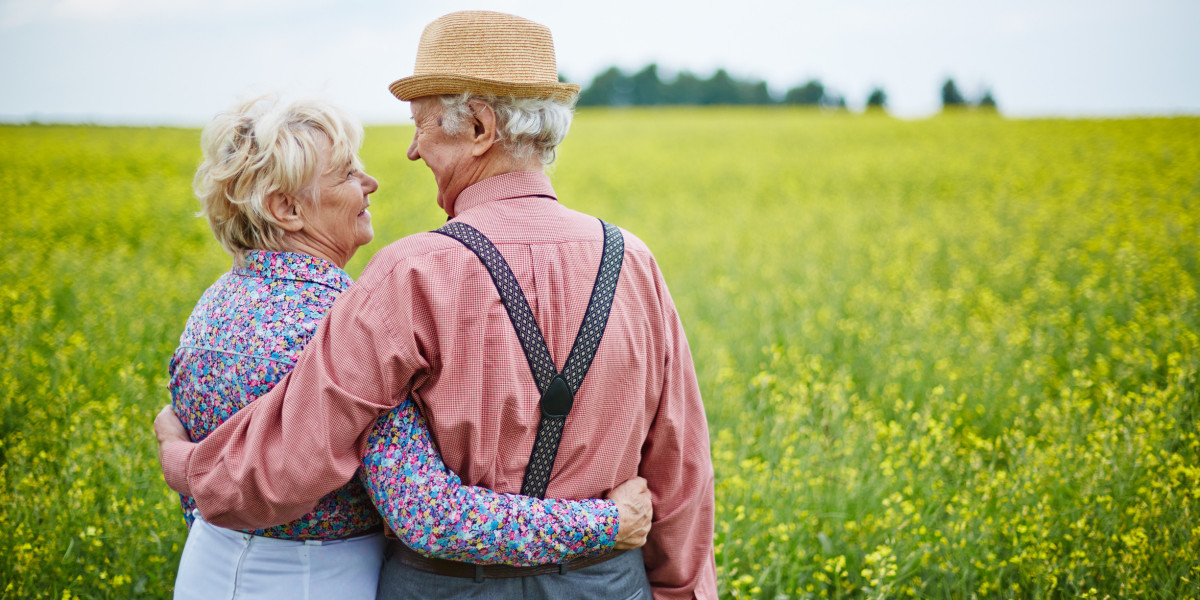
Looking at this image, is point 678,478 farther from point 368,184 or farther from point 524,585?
point 368,184

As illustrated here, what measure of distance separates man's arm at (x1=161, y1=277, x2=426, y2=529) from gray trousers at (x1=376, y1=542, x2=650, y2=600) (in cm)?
29

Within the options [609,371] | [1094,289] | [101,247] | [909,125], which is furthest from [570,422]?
[909,125]

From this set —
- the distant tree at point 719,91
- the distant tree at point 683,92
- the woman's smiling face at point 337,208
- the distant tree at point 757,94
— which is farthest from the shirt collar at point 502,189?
the distant tree at point 719,91

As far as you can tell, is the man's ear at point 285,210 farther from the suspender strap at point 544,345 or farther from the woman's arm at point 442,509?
the woman's arm at point 442,509

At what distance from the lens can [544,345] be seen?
1464mm

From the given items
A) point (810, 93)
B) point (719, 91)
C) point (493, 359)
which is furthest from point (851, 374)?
point (719, 91)

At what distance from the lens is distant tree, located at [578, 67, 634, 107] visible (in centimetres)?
7681

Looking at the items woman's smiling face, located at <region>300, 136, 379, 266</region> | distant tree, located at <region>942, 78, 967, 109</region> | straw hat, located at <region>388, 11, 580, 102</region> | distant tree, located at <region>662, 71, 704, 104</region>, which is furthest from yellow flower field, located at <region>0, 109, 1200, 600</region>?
distant tree, located at <region>662, 71, 704, 104</region>

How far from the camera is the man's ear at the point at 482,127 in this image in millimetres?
1561

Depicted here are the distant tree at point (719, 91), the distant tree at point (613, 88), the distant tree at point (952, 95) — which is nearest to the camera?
the distant tree at point (952, 95)

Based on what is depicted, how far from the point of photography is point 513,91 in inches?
60.3

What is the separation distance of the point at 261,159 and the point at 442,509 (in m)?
0.82

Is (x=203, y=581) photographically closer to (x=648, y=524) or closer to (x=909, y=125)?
(x=648, y=524)

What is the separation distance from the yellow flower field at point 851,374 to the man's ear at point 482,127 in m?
1.79
